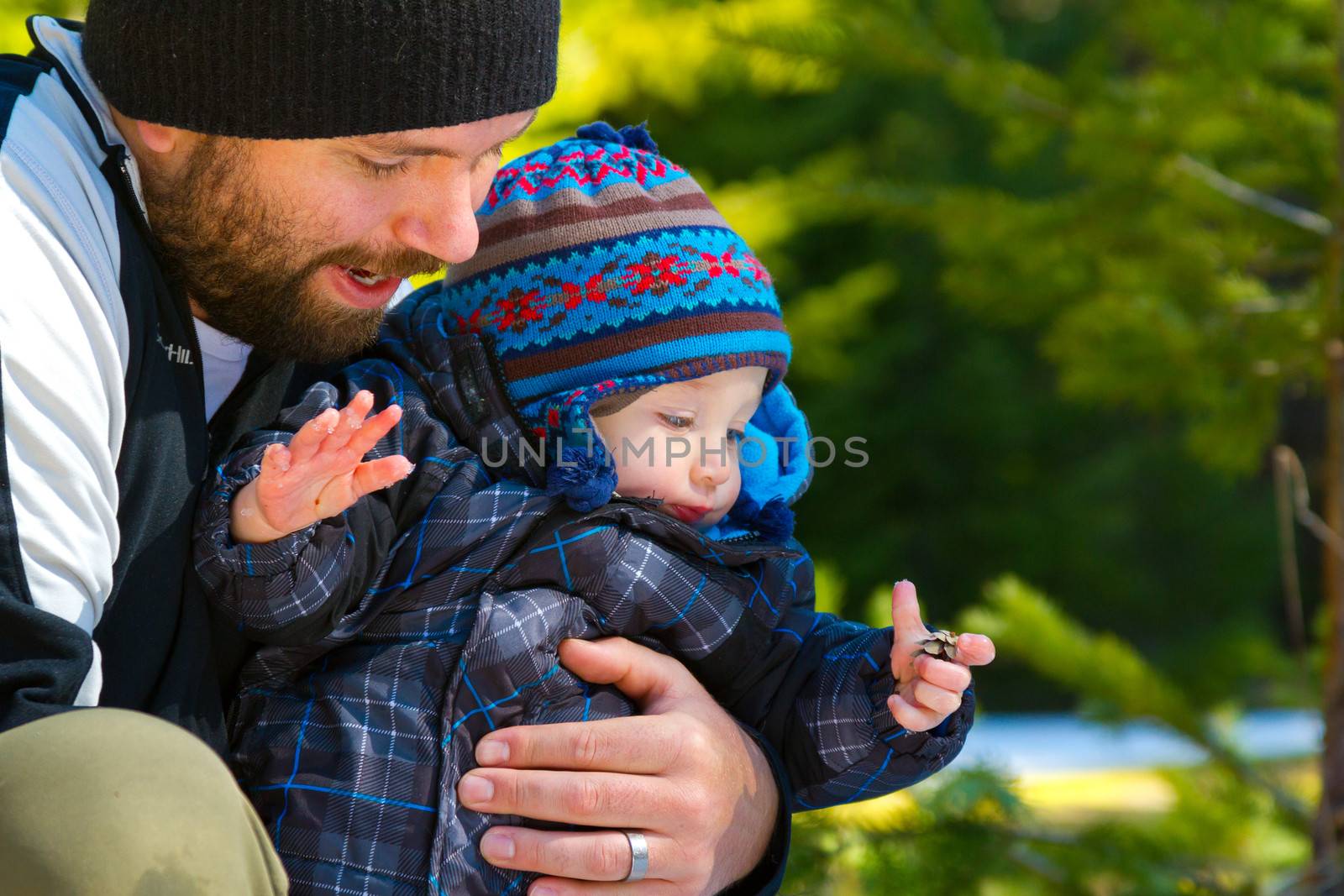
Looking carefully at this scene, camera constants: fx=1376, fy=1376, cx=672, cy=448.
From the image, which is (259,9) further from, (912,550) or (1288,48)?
(912,550)

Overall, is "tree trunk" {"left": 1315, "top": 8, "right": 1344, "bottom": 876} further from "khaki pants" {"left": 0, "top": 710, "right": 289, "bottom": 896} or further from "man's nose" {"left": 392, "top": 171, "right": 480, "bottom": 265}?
"khaki pants" {"left": 0, "top": 710, "right": 289, "bottom": 896}

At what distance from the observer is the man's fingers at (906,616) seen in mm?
1564

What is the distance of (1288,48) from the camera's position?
119 inches

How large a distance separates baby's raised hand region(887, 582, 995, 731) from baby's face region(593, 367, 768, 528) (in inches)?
11.3

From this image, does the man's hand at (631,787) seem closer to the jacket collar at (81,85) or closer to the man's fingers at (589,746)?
the man's fingers at (589,746)

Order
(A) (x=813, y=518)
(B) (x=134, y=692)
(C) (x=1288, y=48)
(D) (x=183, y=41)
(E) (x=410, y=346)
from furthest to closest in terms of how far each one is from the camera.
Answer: (A) (x=813, y=518) < (C) (x=1288, y=48) < (E) (x=410, y=346) < (D) (x=183, y=41) < (B) (x=134, y=692)

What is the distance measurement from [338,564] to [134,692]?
24 centimetres

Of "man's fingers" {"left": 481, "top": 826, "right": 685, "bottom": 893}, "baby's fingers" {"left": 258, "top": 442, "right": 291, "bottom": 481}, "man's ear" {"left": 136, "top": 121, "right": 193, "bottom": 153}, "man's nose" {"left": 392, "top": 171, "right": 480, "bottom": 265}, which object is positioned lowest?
"man's fingers" {"left": 481, "top": 826, "right": 685, "bottom": 893}

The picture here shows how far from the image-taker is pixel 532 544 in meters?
1.60

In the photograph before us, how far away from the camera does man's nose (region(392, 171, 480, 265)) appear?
1.55m

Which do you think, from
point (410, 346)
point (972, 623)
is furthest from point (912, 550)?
point (410, 346)

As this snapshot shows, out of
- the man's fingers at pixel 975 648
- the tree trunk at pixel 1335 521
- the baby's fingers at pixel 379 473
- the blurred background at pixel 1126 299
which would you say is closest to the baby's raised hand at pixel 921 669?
the man's fingers at pixel 975 648

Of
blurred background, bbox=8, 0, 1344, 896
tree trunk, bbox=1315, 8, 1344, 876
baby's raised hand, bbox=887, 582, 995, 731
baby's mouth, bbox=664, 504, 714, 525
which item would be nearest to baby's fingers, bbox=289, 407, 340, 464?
baby's mouth, bbox=664, 504, 714, 525

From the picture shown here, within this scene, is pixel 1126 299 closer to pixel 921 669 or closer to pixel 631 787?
pixel 921 669
